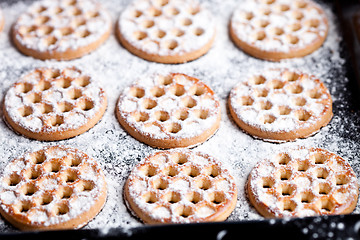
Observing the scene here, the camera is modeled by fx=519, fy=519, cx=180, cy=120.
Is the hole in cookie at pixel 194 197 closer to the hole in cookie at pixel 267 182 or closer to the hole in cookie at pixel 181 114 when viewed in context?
the hole in cookie at pixel 267 182

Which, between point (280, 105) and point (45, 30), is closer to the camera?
point (280, 105)

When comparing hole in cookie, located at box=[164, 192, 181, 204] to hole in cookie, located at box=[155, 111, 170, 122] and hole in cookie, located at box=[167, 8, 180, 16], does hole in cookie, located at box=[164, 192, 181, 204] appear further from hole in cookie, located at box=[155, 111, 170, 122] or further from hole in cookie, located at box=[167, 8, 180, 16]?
hole in cookie, located at box=[167, 8, 180, 16]

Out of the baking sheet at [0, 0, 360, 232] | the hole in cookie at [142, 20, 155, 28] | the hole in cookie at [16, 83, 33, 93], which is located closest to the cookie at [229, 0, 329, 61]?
the baking sheet at [0, 0, 360, 232]

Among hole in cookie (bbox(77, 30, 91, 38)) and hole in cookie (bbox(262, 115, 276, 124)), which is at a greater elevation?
hole in cookie (bbox(77, 30, 91, 38))

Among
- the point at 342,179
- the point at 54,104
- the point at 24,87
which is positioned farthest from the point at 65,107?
the point at 342,179

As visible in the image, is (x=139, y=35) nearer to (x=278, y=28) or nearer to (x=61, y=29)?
(x=61, y=29)
